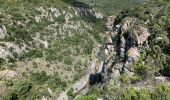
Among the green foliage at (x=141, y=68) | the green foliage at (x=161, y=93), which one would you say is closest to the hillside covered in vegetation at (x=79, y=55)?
the green foliage at (x=161, y=93)

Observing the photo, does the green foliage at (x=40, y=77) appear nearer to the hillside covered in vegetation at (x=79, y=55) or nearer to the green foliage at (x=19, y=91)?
the hillside covered in vegetation at (x=79, y=55)

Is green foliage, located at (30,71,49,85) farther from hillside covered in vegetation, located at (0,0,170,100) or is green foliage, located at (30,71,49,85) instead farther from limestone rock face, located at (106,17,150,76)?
limestone rock face, located at (106,17,150,76)

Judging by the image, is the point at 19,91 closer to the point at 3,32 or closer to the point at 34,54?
the point at 34,54

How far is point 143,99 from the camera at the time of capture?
7912 centimetres

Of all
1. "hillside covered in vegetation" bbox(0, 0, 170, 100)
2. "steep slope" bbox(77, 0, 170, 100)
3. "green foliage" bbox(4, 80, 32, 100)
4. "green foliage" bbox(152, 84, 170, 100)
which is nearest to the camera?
"green foliage" bbox(4, 80, 32, 100)

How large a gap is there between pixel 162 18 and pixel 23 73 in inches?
2212

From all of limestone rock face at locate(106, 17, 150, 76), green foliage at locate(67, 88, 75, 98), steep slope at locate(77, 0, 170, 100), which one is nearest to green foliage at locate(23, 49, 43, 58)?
green foliage at locate(67, 88, 75, 98)

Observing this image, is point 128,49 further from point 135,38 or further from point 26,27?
point 26,27

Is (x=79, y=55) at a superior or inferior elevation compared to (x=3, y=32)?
inferior

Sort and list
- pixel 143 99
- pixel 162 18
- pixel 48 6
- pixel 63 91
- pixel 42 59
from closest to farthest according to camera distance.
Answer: pixel 143 99
pixel 162 18
pixel 63 91
pixel 42 59
pixel 48 6

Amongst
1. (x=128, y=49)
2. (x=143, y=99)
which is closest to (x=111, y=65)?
(x=128, y=49)

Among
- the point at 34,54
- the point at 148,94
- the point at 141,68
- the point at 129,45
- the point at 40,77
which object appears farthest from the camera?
the point at 34,54

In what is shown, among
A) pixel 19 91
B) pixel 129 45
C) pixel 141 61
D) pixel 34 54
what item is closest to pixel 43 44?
pixel 34 54

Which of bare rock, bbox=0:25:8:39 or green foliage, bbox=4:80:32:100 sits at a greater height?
green foliage, bbox=4:80:32:100
